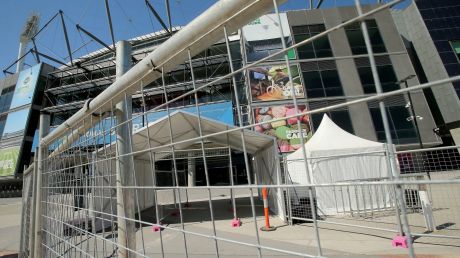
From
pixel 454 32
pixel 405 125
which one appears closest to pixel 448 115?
pixel 405 125

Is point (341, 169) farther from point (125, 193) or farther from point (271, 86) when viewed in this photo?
point (271, 86)

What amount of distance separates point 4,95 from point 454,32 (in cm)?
5068

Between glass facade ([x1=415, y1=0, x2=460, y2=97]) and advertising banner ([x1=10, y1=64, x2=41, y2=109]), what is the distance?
41108mm

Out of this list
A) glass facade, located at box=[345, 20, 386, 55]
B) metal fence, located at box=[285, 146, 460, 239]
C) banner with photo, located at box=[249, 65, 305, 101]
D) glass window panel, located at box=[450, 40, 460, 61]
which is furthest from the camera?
glass window panel, located at box=[450, 40, 460, 61]

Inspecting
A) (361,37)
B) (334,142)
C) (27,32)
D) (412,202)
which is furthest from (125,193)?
(27,32)

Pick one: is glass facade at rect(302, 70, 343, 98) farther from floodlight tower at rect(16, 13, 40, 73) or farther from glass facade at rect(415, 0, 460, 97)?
floodlight tower at rect(16, 13, 40, 73)

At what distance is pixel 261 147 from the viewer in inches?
421

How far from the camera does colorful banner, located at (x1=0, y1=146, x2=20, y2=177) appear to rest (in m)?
32.3

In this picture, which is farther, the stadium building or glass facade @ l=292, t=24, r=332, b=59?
glass facade @ l=292, t=24, r=332, b=59

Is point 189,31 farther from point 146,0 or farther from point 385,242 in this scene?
point 146,0

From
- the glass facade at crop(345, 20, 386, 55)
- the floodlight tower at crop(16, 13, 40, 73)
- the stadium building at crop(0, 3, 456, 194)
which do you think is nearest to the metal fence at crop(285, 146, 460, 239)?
the glass facade at crop(345, 20, 386, 55)

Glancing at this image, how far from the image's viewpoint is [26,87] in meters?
35.2

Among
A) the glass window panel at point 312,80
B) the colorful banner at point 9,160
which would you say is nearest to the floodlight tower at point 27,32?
the colorful banner at point 9,160

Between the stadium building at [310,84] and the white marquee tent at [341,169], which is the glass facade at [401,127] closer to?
the stadium building at [310,84]
